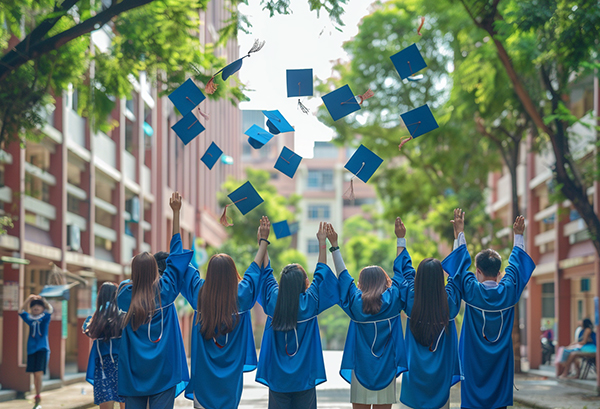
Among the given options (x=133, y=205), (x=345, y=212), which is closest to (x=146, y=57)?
(x=133, y=205)

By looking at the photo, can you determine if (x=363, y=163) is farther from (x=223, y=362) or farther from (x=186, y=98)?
(x=223, y=362)

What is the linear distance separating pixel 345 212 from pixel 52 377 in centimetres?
6015

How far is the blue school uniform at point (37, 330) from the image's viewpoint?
38.5ft

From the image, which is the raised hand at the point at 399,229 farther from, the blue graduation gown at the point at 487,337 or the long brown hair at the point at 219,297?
the long brown hair at the point at 219,297

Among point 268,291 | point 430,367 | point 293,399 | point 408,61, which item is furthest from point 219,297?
point 408,61

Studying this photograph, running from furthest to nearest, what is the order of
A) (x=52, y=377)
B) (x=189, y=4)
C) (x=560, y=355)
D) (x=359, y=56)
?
(x=359, y=56), (x=560, y=355), (x=52, y=377), (x=189, y=4)

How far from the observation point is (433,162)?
23.5 metres

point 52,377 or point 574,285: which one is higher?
point 574,285

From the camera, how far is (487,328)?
662 cm

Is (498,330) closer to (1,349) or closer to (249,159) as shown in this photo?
(1,349)

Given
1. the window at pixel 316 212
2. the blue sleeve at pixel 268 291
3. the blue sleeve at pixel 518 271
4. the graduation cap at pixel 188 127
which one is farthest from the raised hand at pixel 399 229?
the window at pixel 316 212

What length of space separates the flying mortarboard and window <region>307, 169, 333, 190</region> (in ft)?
227

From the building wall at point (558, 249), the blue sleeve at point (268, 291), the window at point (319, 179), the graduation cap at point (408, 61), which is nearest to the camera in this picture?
the blue sleeve at point (268, 291)

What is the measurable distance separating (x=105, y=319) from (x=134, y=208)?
57.9ft
